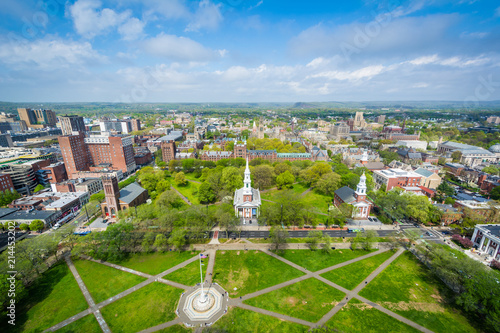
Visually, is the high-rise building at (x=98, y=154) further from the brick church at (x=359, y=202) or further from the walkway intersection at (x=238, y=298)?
the brick church at (x=359, y=202)

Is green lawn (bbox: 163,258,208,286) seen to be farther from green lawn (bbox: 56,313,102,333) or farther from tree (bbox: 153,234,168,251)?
green lawn (bbox: 56,313,102,333)

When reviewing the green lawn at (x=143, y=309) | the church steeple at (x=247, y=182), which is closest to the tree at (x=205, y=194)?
the church steeple at (x=247, y=182)

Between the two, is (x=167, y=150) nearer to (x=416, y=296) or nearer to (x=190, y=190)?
(x=190, y=190)

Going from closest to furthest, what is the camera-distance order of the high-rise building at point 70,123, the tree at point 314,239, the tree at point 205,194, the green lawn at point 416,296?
the green lawn at point 416,296, the tree at point 314,239, the tree at point 205,194, the high-rise building at point 70,123

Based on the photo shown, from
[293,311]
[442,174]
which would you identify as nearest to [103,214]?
[293,311]

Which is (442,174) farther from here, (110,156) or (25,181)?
(25,181)

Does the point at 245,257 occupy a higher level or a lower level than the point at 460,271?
lower
